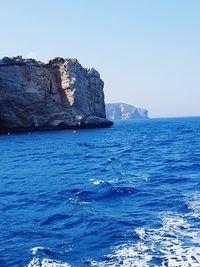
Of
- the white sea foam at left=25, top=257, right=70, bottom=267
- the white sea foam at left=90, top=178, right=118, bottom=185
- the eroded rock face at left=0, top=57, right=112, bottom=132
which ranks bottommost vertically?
the white sea foam at left=25, top=257, right=70, bottom=267

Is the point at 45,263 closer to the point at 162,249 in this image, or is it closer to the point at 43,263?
the point at 43,263

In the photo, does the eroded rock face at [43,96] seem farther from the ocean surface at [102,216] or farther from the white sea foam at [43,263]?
the white sea foam at [43,263]

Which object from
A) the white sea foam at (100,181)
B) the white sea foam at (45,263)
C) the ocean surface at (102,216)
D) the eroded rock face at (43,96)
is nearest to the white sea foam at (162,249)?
the ocean surface at (102,216)

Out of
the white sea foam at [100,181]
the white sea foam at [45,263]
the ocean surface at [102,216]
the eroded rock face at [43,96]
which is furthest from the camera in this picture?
the eroded rock face at [43,96]

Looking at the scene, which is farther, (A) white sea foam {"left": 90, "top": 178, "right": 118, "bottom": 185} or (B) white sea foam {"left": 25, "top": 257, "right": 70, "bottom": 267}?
(A) white sea foam {"left": 90, "top": 178, "right": 118, "bottom": 185}

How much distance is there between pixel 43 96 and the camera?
99.6 meters

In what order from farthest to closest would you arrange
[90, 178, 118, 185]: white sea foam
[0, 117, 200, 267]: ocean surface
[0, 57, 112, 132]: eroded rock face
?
[0, 57, 112, 132]: eroded rock face → [90, 178, 118, 185]: white sea foam → [0, 117, 200, 267]: ocean surface

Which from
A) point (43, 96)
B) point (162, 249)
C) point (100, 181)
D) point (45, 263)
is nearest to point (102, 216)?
point (162, 249)

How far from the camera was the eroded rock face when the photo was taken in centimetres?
9438

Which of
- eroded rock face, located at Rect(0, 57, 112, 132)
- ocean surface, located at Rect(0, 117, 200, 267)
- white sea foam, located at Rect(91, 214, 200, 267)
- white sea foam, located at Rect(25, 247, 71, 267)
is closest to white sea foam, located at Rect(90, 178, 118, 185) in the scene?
ocean surface, located at Rect(0, 117, 200, 267)

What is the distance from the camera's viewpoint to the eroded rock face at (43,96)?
94375 millimetres

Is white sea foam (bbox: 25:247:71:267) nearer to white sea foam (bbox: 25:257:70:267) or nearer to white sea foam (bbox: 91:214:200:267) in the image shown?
white sea foam (bbox: 25:257:70:267)

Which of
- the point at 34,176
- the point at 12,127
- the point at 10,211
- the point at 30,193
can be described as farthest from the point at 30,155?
the point at 12,127

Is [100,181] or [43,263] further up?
[100,181]
